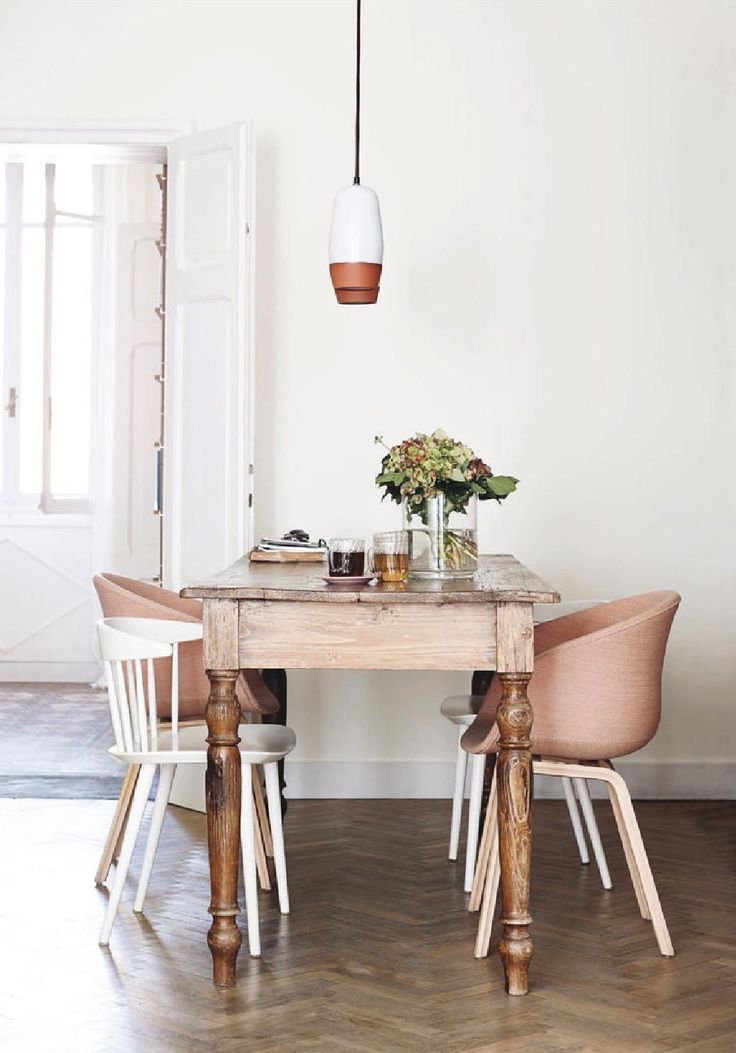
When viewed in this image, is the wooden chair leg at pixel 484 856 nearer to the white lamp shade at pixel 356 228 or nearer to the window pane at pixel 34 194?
the white lamp shade at pixel 356 228

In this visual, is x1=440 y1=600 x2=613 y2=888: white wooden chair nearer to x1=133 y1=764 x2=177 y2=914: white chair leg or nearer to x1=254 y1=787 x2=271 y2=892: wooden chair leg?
x1=254 y1=787 x2=271 y2=892: wooden chair leg

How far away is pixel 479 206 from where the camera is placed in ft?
17.3

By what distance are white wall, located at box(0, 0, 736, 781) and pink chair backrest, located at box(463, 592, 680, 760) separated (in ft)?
6.03

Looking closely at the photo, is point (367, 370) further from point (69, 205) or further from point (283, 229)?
point (69, 205)

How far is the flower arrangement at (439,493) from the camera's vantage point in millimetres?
3596

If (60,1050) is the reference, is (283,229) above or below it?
above

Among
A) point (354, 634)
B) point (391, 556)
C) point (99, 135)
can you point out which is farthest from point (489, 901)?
point (99, 135)

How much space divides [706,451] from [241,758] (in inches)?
106

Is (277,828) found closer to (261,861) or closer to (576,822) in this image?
(261,861)

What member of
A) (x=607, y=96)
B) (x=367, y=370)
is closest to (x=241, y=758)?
(x=367, y=370)

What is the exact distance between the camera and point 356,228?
4.12m

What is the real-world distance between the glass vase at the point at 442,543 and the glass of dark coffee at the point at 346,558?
190 millimetres

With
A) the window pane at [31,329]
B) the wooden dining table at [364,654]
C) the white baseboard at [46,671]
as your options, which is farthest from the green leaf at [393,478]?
the window pane at [31,329]

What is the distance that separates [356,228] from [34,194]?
4.49 metres
